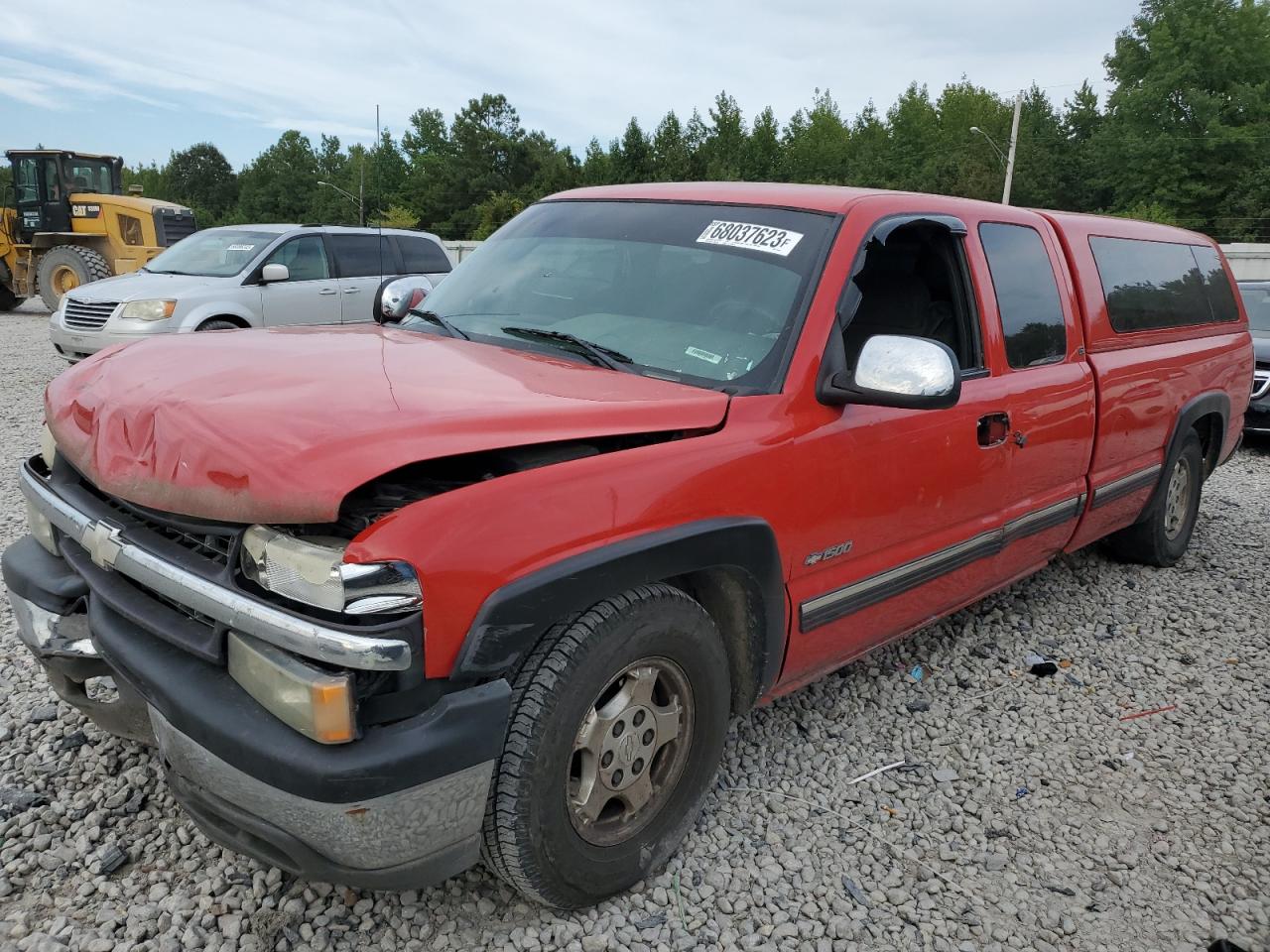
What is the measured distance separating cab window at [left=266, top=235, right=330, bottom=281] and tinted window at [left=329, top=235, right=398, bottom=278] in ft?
0.57

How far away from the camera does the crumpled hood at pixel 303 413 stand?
1.88 meters

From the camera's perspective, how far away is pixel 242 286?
9.95 m

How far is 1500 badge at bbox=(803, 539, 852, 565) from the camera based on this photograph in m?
2.74

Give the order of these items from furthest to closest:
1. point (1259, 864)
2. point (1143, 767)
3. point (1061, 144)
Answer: point (1061, 144) → point (1143, 767) → point (1259, 864)

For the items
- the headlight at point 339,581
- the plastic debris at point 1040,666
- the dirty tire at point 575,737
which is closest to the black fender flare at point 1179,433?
the plastic debris at point 1040,666

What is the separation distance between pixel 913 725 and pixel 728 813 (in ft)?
3.16

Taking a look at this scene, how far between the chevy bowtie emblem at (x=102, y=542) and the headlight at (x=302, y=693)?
0.51m

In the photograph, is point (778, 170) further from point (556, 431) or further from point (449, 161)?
point (556, 431)

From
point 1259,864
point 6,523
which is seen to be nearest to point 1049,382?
point 1259,864

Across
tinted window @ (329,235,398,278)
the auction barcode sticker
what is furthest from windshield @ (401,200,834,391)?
tinted window @ (329,235,398,278)

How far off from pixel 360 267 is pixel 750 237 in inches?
361

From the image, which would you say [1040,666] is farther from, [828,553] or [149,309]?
[149,309]

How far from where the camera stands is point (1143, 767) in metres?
3.29

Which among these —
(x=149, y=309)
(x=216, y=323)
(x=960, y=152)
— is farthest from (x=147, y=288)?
(x=960, y=152)
